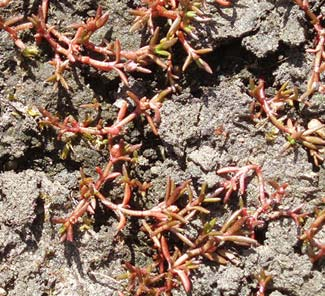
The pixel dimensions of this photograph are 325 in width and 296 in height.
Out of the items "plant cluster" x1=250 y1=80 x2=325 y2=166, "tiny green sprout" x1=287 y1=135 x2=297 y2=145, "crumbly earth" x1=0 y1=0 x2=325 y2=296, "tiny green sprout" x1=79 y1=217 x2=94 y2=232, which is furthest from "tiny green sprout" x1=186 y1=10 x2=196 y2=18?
"tiny green sprout" x1=79 y1=217 x2=94 y2=232

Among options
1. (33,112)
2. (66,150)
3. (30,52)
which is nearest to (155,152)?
(66,150)

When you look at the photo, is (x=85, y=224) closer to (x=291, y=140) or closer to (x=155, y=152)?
(x=155, y=152)

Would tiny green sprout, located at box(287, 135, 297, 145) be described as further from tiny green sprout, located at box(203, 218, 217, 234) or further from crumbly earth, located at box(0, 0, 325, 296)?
tiny green sprout, located at box(203, 218, 217, 234)

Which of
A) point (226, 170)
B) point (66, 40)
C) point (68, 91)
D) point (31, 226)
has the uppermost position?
point (66, 40)

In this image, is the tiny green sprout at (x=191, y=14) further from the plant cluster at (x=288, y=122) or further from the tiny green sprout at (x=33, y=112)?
the tiny green sprout at (x=33, y=112)

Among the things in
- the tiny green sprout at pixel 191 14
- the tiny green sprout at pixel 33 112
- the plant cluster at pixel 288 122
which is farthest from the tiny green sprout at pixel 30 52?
the plant cluster at pixel 288 122

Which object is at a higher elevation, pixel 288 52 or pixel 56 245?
pixel 288 52

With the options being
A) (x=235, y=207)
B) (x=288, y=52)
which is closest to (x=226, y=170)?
(x=235, y=207)

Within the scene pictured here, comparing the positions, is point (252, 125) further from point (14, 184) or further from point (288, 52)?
point (14, 184)
